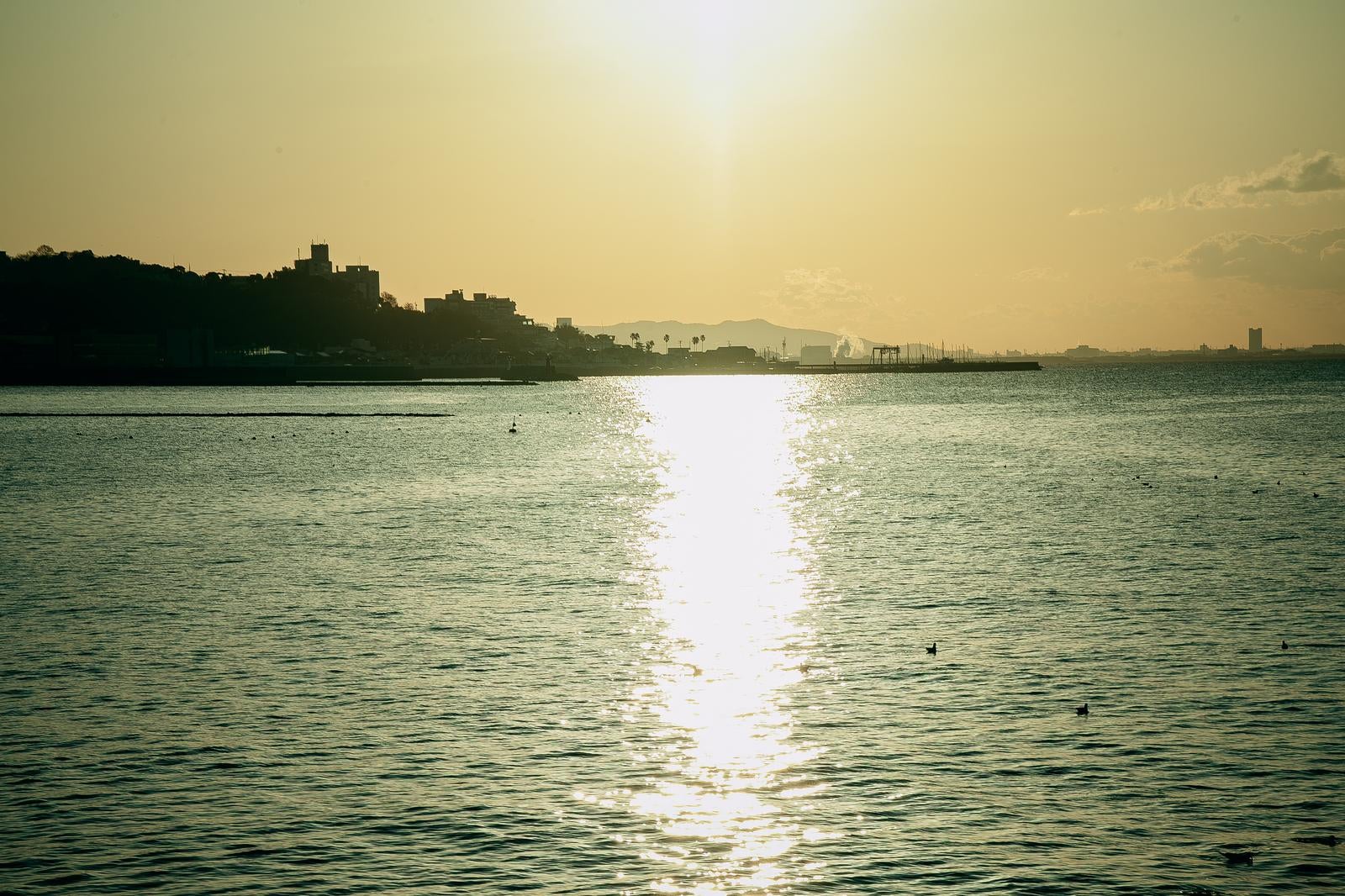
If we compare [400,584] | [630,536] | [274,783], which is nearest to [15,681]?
[274,783]

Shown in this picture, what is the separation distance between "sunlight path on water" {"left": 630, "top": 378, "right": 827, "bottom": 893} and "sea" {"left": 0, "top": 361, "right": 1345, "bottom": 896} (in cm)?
10

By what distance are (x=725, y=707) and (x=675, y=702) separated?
108 cm

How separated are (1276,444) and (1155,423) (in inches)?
1665

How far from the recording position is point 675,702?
81.3 ft

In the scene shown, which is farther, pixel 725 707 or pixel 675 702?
pixel 675 702

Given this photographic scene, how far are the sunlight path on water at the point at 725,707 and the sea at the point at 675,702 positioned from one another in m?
0.10

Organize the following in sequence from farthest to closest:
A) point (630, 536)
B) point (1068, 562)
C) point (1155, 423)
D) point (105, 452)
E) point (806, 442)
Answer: point (1155, 423) → point (806, 442) → point (105, 452) → point (630, 536) → point (1068, 562)

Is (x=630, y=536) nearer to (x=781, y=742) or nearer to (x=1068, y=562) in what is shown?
(x=1068, y=562)

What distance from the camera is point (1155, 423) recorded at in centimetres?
14875

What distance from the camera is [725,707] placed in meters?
24.3

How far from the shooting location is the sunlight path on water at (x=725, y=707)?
16953 mm

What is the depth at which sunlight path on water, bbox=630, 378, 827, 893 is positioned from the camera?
16953mm

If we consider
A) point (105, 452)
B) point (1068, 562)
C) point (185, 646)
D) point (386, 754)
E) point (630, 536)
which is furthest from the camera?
point (105, 452)

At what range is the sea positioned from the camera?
55.6ft
